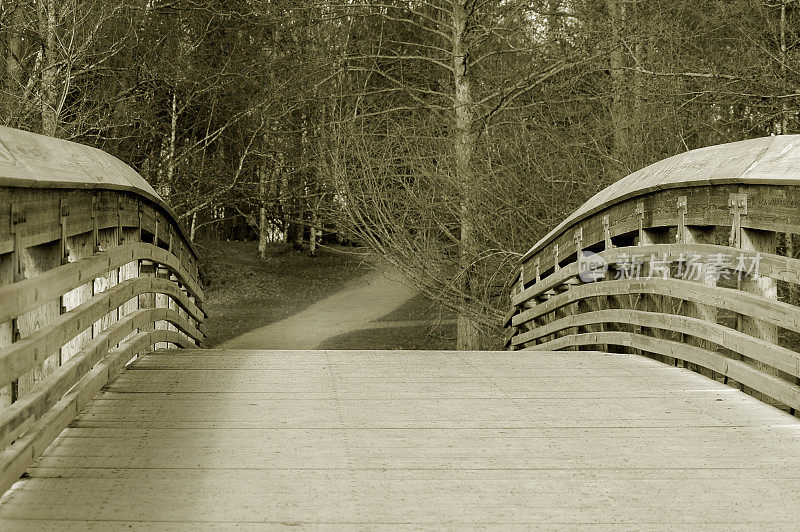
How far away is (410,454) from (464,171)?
10416 millimetres

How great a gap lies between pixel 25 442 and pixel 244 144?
756 inches

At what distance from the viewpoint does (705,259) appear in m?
5.41

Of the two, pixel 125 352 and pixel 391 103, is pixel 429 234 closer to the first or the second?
pixel 391 103

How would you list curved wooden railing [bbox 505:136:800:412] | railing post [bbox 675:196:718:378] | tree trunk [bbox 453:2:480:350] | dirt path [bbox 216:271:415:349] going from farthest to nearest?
dirt path [bbox 216:271:415:349]
tree trunk [bbox 453:2:480:350]
railing post [bbox 675:196:718:378]
curved wooden railing [bbox 505:136:800:412]

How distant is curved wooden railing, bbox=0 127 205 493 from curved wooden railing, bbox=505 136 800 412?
9.79ft

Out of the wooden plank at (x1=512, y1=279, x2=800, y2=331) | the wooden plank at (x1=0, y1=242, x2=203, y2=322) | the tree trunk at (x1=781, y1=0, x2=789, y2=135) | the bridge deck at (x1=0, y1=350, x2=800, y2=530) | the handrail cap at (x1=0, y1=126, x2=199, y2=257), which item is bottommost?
the bridge deck at (x1=0, y1=350, x2=800, y2=530)

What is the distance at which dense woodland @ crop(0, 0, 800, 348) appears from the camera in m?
13.3

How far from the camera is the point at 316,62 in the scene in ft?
57.4

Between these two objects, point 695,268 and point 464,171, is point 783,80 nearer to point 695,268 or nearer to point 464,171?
point 464,171

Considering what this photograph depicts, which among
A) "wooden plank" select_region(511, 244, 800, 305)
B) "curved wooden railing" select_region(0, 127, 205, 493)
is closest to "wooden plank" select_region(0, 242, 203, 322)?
"curved wooden railing" select_region(0, 127, 205, 493)

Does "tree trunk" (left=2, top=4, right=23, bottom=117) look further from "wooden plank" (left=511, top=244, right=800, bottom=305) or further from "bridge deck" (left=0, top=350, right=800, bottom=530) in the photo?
"bridge deck" (left=0, top=350, right=800, bottom=530)


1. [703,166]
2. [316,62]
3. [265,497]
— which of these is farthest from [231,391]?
[316,62]

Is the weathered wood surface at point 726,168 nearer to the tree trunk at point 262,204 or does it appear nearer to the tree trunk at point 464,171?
the tree trunk at point 464,171

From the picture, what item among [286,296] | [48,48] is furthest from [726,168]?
[286,296]
